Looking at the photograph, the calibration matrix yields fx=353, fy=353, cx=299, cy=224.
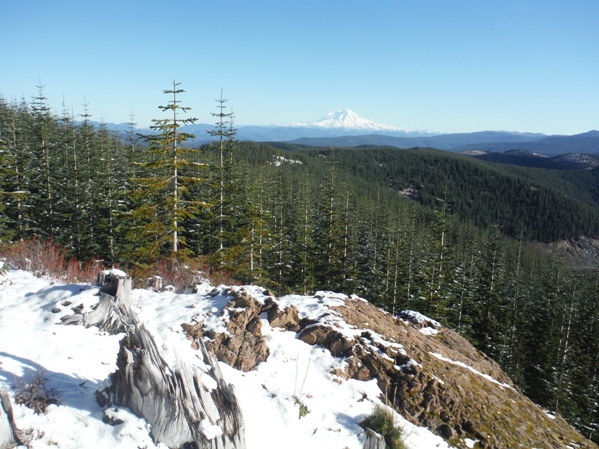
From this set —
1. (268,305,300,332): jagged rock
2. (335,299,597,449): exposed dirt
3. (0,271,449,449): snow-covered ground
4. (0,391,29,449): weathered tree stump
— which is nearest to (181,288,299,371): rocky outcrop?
(268,305,300,332): jagged rock

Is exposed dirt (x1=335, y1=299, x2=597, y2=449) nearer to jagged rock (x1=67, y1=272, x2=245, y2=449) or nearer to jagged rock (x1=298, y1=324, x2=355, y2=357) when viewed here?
jagged rock (x1=298, y1=324, x2=355, y2=357)

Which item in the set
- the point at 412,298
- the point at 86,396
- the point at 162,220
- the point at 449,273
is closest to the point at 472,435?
the point at 86,396

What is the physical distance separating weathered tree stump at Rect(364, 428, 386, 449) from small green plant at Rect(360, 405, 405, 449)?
452mm

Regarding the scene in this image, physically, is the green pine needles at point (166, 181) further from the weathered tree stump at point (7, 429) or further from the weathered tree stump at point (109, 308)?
the weathered tree stump at point (7, 429)

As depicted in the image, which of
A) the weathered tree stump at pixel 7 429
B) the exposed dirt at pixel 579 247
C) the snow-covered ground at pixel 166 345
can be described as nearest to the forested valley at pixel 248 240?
the snow-covered ground at pixel 166 345

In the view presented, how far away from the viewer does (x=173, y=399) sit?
440cm

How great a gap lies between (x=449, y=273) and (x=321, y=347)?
27.2 meters

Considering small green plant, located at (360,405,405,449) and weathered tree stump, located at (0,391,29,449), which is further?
small green plant, located at (360,405,405,449)

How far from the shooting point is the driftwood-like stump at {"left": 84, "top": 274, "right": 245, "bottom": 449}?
4273mm

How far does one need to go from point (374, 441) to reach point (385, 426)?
0.69 m

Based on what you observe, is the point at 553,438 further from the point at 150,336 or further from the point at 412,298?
the point at 412,298

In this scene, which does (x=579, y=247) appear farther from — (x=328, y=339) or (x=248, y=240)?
(x=328, y=339)

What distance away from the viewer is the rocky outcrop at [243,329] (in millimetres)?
6922

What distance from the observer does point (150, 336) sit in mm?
4723
